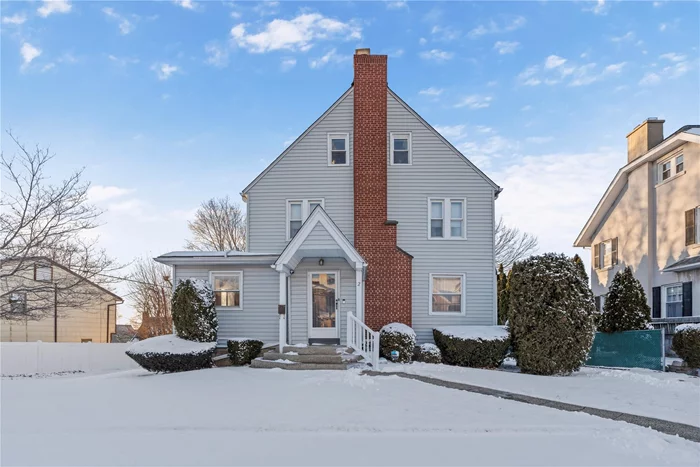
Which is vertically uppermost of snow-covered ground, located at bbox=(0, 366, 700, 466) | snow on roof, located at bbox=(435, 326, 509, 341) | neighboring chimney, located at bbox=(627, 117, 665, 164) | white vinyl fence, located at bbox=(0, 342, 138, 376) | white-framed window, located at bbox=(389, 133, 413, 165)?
neighboring chimney, located at bbox=(627, 117, 665, 164)

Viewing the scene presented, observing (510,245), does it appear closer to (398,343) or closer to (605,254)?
(605,254)

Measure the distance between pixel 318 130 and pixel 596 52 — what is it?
27.6ft

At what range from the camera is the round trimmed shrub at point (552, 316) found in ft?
35.1

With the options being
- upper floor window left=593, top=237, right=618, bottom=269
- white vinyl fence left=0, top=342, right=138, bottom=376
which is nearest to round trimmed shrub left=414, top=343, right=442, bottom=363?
white vinyl fence left=0, top=342, right=138, bottom=376

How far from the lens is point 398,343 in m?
12.5

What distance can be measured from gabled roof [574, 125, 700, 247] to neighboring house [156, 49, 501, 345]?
23.3 feet

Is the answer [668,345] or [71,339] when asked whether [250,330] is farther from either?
[71,339]

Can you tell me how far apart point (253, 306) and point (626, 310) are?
1087cm

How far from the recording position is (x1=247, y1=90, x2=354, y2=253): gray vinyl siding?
585 inches

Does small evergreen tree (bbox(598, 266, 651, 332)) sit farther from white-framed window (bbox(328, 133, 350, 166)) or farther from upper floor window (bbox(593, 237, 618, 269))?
white-framed window (bbox(328, 133, 350, 166))

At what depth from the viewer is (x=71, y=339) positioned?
86.1ft

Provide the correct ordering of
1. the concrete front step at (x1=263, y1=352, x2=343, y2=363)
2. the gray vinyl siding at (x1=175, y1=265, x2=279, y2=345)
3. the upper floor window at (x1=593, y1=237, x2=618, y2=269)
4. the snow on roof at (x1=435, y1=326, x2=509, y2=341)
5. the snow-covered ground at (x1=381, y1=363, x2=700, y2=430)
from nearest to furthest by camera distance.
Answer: the snow-covered ground at (x1=381, y1=363, x2=700, y2=430) < the concrete front step at (x1=263, y1=352, x2=343, y2=363) < the snow on roof at (x1=435, y1=326, x2=509, y2=341) < the gray vinyl siding at (x1=175, y1=265, x2=279, y2=345) < the upper floor window at (x1=593, y1=237, x2=618, y2=269)

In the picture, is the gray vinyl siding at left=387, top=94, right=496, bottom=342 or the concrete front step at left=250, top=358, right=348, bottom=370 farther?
the gray vinyl siding at left=387, top=94, right=496, bottom=342

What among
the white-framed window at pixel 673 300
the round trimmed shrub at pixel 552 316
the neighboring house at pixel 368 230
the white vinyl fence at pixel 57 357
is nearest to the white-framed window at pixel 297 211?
the neighboring house at pixel 368 230
